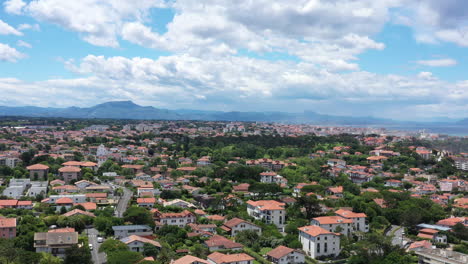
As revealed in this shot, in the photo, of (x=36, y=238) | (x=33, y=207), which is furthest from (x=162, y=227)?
(x=33, y=207)

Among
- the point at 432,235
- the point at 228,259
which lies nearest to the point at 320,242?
the point at 228,259

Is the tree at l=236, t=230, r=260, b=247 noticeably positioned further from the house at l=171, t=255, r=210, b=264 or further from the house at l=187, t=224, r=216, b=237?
the house at l=171, t=255, r=210, b=264

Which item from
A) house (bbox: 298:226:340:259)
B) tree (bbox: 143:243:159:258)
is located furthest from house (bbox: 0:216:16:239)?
house (bbox: 298:226:340:259)

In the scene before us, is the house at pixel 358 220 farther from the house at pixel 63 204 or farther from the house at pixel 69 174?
the house at pixel 69 174

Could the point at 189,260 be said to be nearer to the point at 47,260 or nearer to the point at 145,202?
the point at 47,260

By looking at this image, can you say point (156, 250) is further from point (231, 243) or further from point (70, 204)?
point (70, 204)

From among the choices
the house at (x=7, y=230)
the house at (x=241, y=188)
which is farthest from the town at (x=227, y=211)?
the house at (x=241, y=188)
